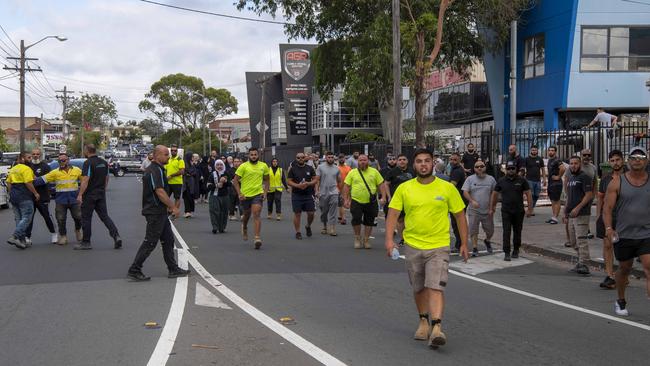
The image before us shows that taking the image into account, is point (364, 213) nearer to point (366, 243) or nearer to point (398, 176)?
point (366, 243)

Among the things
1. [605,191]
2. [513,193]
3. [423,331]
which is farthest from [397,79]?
[423,331]

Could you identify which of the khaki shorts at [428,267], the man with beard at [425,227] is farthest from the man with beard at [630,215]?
the khaki shorts at [428,267]

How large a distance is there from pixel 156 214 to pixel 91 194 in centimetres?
356

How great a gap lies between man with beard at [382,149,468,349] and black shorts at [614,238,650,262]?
7.27 ft

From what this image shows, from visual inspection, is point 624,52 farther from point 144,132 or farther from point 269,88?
point 144,132

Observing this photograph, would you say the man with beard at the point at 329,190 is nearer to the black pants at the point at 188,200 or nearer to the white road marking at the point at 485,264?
the white road marking at the point at 485,264

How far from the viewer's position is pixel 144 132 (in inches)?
6073

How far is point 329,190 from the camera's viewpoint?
48.1 feet

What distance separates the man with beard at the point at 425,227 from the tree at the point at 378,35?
17.4m

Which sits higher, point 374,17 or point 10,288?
point 374,17

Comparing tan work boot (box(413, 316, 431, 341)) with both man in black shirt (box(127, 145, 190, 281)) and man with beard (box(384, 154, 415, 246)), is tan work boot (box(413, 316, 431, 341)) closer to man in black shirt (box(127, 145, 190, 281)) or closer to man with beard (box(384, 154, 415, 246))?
man in black shirt (box(127, 145, 190, 281))

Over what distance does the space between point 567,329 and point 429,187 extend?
2.12m

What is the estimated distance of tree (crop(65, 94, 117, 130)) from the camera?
362 ft

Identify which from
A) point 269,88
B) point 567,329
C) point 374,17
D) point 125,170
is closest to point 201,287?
point 567,329
